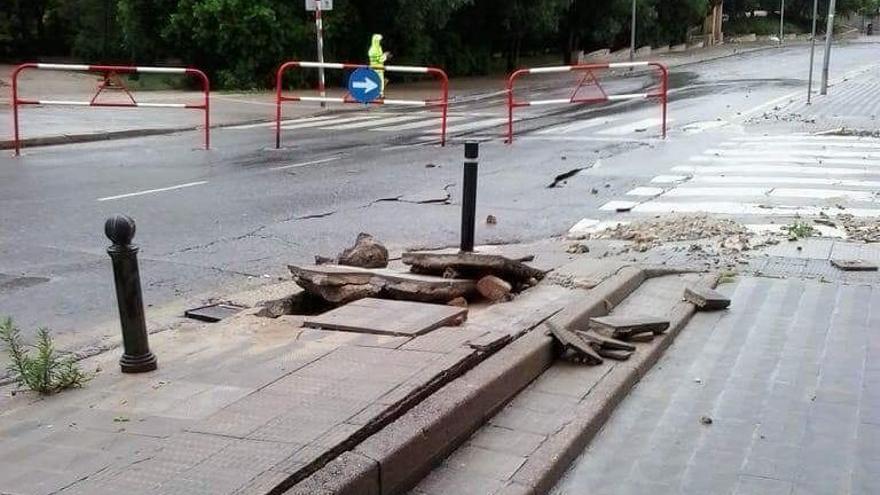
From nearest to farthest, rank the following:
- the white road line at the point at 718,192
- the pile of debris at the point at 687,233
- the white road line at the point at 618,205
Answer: the pile of debris at the point at 687,233 → the white road line at the point at 618,205 → the white road line at the point at 718,192

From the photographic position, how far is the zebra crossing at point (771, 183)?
10.4 metres

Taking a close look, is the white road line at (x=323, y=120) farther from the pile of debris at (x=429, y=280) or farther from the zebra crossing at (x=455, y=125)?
the pile of debris at (x=429, y=280)

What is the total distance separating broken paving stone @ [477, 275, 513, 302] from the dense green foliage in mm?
25200

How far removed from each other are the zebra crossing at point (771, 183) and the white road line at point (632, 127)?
2.90m

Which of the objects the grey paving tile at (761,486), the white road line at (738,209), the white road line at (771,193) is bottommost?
the grey paving tile at (761,486)

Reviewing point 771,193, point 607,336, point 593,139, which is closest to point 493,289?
point 607,336

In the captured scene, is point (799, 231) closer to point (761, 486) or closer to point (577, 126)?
point (761, 486)

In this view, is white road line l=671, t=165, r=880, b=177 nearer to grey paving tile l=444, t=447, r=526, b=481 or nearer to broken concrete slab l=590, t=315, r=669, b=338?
broken concrete slab l=590, t=315, r=669, b=338

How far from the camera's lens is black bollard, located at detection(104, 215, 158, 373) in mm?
4719

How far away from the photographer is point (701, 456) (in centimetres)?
425

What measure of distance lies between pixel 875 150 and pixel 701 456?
497 inches

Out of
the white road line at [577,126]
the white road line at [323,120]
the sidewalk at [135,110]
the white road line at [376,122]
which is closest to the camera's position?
the sidewalk at [135,110]

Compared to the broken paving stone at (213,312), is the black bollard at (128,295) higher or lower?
Answer: higher

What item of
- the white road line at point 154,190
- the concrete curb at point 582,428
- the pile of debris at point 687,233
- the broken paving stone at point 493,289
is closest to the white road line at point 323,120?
the white road line at point 154,190
